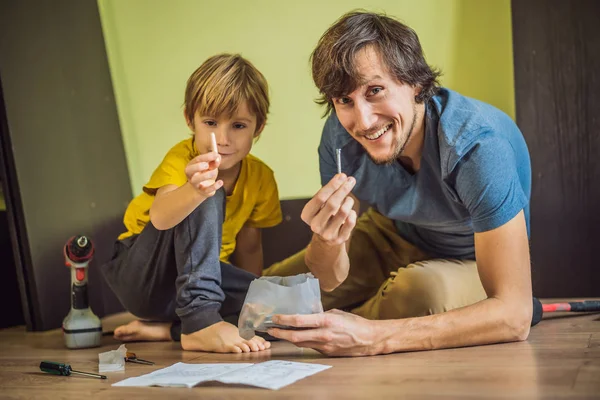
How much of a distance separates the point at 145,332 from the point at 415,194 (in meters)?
0.83

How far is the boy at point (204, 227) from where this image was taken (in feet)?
5.86

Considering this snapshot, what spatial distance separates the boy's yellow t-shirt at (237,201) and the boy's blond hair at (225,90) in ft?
0.39

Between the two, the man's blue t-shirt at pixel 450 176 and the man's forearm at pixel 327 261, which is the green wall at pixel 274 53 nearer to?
the man's blue t-shirt at pixel 450 176

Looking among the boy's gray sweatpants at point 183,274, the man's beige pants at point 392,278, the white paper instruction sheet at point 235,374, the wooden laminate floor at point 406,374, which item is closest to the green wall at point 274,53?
the man's beige pants at point 392,278

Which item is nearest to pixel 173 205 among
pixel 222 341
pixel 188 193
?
pixel 188 193

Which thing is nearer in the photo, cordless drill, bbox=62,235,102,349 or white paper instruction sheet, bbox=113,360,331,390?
white paper instruction sheet, bbox=113,360,331,390

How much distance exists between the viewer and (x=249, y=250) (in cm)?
221

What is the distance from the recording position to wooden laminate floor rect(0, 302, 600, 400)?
48.9 inches

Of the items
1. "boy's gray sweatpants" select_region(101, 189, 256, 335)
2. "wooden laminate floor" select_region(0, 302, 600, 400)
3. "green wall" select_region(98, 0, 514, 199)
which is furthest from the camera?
"green wall" select_region(98, 0, 514, 199)

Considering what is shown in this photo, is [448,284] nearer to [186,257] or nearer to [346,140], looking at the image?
[346,140]

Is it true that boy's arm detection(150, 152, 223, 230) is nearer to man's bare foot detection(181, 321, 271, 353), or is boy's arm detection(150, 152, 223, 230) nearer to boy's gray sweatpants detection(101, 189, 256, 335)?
boy's gray sweatpants detection(101, 189, 256, 335)

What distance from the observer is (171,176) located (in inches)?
74.5

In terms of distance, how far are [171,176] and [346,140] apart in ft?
1.47

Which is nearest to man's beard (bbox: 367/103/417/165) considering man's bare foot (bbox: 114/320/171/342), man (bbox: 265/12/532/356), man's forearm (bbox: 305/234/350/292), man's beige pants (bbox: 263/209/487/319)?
man (bbox: 265/12/532/356)
